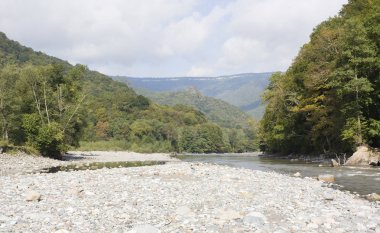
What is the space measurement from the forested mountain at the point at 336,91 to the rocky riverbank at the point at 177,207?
22.4 metres

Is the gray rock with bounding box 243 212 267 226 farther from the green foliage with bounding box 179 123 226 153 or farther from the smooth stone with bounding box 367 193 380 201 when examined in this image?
the green foliage with bounding box 179 123 226 153

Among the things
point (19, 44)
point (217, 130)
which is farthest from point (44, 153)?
point (19, 44)

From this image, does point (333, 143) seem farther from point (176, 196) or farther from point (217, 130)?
point (217, 130)

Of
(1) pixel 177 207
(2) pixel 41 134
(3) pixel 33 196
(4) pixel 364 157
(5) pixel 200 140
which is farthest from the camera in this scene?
(5) pixel 200 140

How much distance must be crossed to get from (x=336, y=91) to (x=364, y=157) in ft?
28.3

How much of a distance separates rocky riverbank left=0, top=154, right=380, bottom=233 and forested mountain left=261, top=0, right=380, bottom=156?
73.5 ft

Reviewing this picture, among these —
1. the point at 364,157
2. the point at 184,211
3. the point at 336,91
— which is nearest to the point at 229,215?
the point at 184,211

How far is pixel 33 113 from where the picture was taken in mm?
50375

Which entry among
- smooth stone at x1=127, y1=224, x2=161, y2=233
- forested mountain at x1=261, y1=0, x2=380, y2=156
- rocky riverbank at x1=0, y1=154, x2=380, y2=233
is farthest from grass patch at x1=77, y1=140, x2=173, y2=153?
smooth stone at x1=127, y1=224, x2=161, y2=233

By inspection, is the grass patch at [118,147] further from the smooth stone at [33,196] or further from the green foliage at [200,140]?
the smooth stone at [33,196]

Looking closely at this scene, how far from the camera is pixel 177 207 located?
14.0 metres

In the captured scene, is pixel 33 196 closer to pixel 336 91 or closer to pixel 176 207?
pixel 176 207

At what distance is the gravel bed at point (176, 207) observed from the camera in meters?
11.5

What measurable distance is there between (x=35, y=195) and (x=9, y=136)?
135ft
